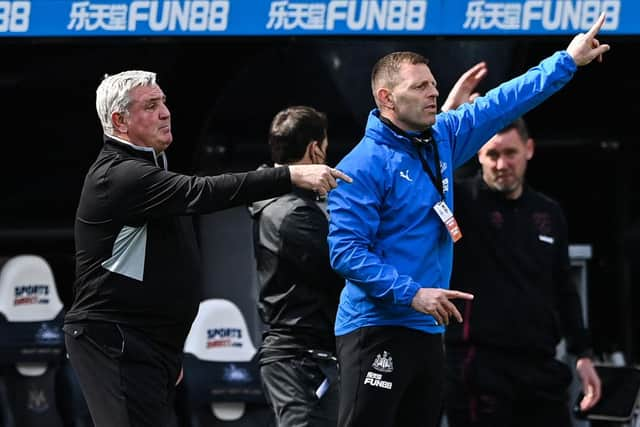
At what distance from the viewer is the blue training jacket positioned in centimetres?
399

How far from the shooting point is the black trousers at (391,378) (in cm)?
405

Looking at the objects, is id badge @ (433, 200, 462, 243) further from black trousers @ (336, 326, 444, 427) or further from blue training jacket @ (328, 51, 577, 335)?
black trousers @ (336, 326, 444, 427)

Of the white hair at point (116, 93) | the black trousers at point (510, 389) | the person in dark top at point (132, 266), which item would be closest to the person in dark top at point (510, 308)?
the black trousers at point (510, 389)

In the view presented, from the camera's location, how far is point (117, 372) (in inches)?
156

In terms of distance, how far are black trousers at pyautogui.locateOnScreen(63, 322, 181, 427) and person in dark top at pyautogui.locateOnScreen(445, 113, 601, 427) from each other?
1.55 metres

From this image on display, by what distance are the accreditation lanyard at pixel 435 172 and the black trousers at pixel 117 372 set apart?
3.18 feet

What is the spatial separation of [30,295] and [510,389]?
262 cm

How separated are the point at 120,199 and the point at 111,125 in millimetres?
274

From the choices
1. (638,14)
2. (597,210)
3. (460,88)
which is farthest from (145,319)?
(597,210)

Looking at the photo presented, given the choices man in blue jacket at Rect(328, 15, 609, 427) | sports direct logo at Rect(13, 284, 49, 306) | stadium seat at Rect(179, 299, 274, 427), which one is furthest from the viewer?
sports direct logo at Rect(13, 284, 49, 306)

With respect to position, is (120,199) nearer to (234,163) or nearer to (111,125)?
(111,125)

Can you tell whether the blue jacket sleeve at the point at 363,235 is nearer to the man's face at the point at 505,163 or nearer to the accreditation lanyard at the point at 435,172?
the accreditation lanyard at the point at 435,172

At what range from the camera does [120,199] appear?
13.0 feet

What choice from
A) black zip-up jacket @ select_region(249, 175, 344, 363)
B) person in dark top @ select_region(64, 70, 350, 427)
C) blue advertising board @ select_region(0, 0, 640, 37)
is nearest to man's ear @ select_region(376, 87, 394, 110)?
person in dark top @ select_region(64, 70, 350, 427)
